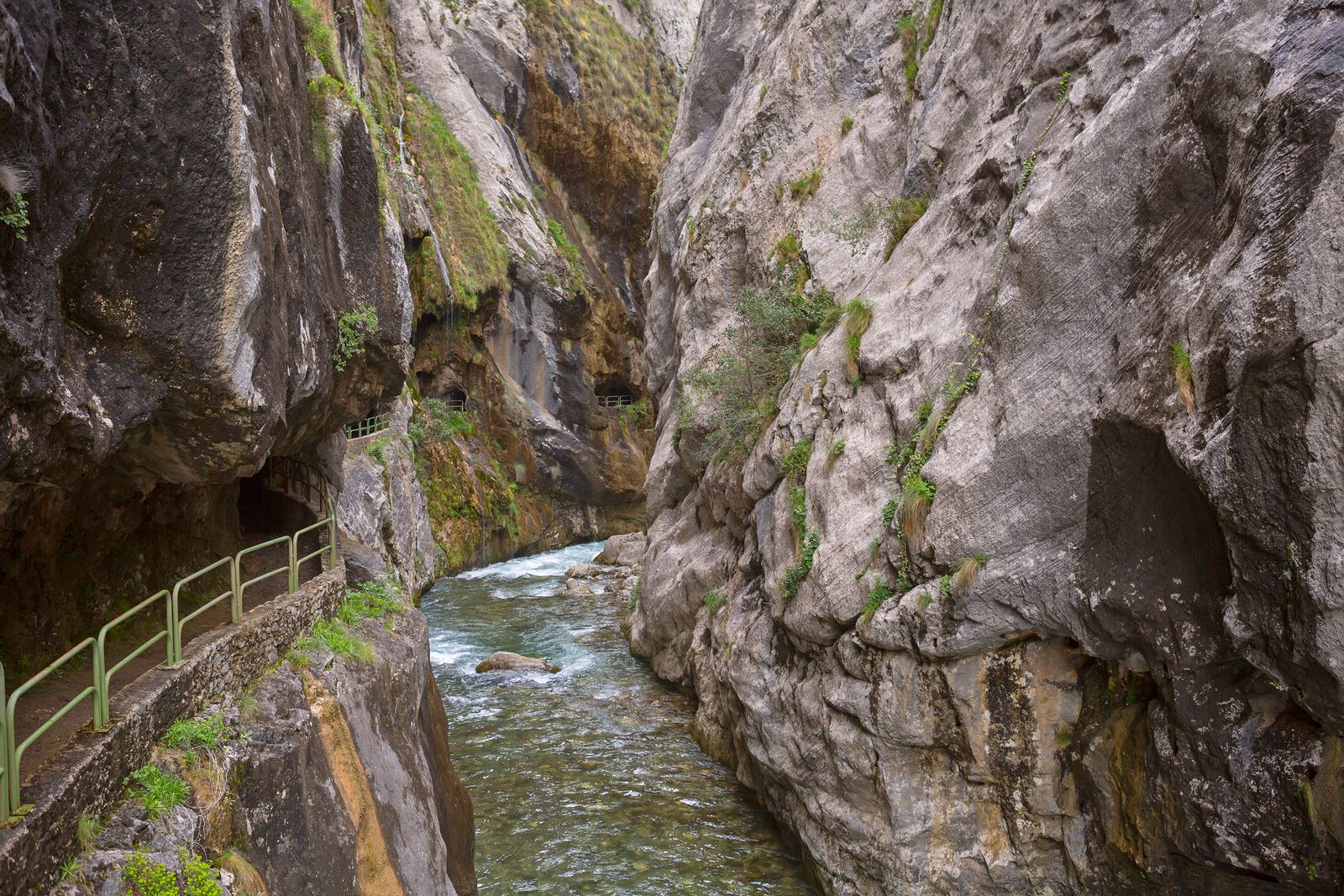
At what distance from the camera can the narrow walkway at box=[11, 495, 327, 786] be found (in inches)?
204

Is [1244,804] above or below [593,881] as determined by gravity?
above

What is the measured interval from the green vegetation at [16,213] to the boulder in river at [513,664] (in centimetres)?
1276

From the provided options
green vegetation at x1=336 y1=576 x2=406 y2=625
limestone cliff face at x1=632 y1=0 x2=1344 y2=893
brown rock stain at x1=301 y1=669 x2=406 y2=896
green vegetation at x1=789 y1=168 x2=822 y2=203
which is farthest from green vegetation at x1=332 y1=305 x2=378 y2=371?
green vegetation at x1=789 y1=168 x2=822 y2=203

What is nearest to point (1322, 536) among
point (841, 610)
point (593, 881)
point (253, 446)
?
point (841, 610)

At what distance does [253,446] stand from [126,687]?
277cm

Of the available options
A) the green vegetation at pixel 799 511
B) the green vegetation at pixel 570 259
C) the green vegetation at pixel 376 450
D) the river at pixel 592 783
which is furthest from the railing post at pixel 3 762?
the green vegetation at pixel 570 259

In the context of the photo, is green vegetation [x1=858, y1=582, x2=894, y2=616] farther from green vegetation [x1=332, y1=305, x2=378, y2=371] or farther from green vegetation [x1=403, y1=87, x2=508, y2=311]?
green vegetation [x1=403, y1=87, x2=508, y2=311]

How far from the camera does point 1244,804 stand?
593cm

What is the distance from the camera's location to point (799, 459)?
35.7 feet

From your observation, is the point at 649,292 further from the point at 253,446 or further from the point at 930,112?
the point at 253,446

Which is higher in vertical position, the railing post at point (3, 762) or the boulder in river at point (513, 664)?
the railing post at point (3, 762)

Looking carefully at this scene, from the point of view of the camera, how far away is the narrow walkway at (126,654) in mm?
5172

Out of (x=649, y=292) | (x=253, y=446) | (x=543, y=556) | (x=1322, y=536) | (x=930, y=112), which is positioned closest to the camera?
(x=1322, y=536)

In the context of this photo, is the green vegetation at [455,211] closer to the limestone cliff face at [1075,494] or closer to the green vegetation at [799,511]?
the limestone cliff face at [1075,494]
